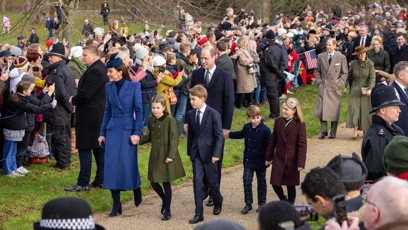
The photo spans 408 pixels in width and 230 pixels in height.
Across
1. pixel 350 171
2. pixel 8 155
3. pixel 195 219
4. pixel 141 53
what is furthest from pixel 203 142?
pixel 141 53

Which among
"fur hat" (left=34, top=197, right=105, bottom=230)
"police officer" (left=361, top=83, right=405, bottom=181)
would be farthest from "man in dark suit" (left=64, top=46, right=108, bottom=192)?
"fur hat" (left=34, top=197, right=105, bottom=230)

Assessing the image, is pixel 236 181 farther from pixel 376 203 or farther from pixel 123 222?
pixel 376 203

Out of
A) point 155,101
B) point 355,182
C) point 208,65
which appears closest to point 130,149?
point 155,101

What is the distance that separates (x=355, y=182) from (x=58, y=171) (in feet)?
23.9

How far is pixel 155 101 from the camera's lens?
10.4 metres

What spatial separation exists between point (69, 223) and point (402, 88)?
7163 millimetres

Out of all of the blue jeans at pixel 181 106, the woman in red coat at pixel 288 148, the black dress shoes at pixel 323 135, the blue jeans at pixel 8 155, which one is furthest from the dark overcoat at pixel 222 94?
the black dress shoes at pixel 323 135

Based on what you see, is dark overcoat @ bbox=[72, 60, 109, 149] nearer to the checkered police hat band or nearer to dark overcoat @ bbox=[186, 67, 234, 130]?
dark overcoat @ bbox=[186, 67, 234, 130]

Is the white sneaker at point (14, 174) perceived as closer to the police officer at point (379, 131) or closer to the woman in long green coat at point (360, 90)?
the police officer at point (379, 131)

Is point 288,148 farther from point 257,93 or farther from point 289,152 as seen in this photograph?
point 257,93

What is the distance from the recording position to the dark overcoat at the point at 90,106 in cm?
1154

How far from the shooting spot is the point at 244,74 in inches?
750

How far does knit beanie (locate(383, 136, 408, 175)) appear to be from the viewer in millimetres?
6762

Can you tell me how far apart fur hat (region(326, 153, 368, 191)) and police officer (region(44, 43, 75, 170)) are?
6.49 m
